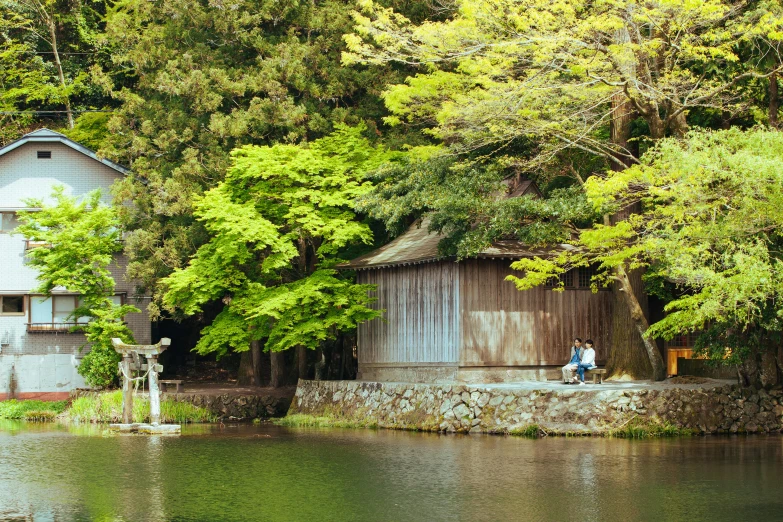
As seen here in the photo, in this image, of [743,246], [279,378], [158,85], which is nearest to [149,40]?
[158,85]

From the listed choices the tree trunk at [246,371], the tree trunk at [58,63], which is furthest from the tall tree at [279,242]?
the tree trunk at [58,63]

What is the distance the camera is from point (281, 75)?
3338cm

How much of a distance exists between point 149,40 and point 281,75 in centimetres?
546

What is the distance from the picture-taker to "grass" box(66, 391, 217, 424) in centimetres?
3127

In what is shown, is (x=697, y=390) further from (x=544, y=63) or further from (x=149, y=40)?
(x=149, y=40)

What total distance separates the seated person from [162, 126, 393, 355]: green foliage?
6.19m

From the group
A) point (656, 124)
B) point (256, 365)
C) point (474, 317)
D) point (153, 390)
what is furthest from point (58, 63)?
point (656, 124)

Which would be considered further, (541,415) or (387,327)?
(387,327)

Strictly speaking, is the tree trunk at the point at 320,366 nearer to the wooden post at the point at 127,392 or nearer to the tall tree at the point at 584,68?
the wooden post at the point at 127,392

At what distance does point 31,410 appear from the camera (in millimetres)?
35094

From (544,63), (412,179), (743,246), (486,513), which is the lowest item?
(486,513)

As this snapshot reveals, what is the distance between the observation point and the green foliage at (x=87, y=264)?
3419 centimetres

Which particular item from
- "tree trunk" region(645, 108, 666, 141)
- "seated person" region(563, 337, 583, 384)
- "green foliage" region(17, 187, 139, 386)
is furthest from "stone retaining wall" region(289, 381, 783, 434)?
"green foliage" region(17, 187, 139, 386)

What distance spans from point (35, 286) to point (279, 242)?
46.3 ft
